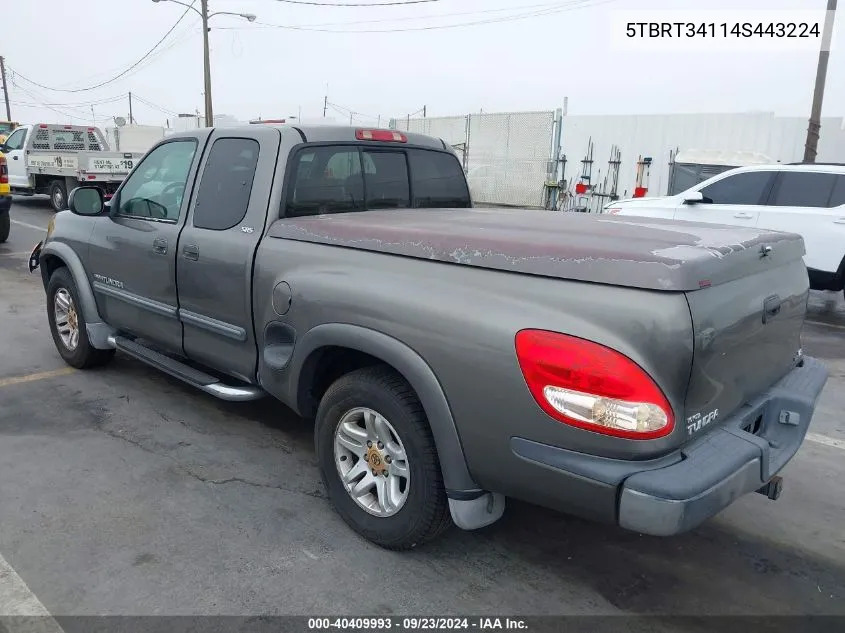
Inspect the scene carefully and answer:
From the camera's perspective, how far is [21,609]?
2.55m

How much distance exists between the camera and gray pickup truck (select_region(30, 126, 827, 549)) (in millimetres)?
2170

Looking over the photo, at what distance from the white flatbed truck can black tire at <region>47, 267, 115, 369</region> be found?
35.2ft

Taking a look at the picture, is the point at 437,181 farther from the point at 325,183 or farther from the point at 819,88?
the point at 819,88

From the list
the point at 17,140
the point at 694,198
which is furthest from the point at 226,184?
the point at 17,140

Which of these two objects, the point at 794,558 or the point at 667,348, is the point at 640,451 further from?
the point at 794,558

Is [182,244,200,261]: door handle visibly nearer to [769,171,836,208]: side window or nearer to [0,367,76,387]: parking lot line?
[0,367,76,387]: parking lot line

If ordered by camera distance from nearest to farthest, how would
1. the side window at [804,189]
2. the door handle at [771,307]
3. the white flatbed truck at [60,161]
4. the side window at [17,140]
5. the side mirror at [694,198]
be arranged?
the door handle at [771,307]
the side window at [804,189]
the side mirror at [694,198]
the white flatbed truck at [60,161]
the side window at [17,140]

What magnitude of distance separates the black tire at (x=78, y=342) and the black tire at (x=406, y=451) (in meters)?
2.77

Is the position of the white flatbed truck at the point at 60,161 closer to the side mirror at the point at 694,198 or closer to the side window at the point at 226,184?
the side mirror at the point at 694,198

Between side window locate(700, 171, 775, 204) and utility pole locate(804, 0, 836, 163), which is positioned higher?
utility pole locate(804, 0, 836, 163)

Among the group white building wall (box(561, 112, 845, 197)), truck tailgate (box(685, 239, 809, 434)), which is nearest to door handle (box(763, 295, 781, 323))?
truck tailgate (box(685, 239, 809, 434))

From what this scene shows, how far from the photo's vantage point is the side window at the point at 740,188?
8789 millimetres

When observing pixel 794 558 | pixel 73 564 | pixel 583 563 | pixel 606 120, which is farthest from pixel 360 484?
pixel 606 120

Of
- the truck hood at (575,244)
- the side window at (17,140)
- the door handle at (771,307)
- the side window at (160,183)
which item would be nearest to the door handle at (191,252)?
the side window at (160,183)
